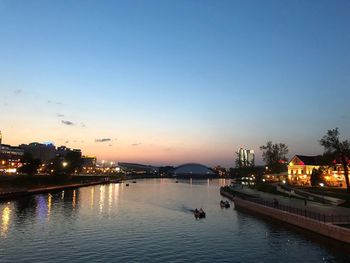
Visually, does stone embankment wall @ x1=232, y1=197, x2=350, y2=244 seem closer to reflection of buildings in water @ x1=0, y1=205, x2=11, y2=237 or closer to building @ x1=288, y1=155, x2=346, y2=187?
reflection of buildings in water @ x1=0, y1=205, x2=11, y2=237

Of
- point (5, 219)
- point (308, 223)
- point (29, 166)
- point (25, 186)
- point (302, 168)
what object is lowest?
point (5, 219)

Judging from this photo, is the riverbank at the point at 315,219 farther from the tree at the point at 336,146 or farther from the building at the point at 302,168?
the building at the point at 302,168

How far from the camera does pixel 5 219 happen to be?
6750cm

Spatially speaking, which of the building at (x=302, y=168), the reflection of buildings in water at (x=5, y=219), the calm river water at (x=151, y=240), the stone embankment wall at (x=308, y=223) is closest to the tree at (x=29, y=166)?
the reflection of buildings in water at (x=5, y=219)

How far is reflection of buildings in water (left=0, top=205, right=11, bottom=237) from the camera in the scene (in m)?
55.7

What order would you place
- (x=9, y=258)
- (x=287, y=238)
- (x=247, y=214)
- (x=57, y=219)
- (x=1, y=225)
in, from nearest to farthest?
(x=9, y=258), (x=287, y=238), (x=1, y=225), (x=57, y=219), (x=247, y=214)

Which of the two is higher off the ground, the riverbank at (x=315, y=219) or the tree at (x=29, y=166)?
the tree at (x=29, y=166)

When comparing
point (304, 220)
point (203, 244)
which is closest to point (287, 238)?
point (304, 220)

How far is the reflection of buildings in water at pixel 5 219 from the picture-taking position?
5571 centimetres

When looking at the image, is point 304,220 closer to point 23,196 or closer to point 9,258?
point 9,258

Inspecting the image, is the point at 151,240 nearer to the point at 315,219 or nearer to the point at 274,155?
the point at 315,219

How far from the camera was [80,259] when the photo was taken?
133ft

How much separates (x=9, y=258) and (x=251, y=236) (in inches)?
1307

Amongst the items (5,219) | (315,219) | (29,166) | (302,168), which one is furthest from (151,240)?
(29,166)
